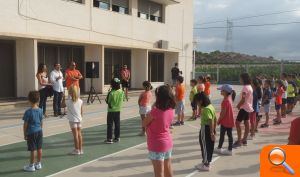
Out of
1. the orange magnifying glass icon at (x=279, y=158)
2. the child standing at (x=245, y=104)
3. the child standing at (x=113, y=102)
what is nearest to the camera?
the orange magnifying glass icon at (x=279, y=158)

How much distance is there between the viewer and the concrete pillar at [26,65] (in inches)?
585

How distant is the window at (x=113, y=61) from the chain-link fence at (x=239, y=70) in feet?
37.0

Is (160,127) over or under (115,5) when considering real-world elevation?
under

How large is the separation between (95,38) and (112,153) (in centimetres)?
1277

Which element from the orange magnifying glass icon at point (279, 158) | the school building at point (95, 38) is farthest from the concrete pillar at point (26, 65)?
the orange magnifying glass icon at point (279, 158)

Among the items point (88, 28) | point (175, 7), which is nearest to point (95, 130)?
point (88, 28)

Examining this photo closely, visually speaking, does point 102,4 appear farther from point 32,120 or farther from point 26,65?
point 32,120

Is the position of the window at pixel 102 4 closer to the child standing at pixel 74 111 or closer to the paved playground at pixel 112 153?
the paved playground at pixel 112 153

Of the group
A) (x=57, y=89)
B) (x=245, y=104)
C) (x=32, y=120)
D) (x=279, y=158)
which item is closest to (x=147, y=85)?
(x=245, y=104)

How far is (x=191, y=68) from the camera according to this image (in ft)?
A: 99.2

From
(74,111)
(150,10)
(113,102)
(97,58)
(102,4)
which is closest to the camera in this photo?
(74,111)

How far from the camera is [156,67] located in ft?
88.1

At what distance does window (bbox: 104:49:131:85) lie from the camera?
21562 mm

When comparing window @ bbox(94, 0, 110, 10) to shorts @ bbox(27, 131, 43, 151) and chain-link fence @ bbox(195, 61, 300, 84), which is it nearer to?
chain-link fence @ bbox(195, 61, 300, 84)
